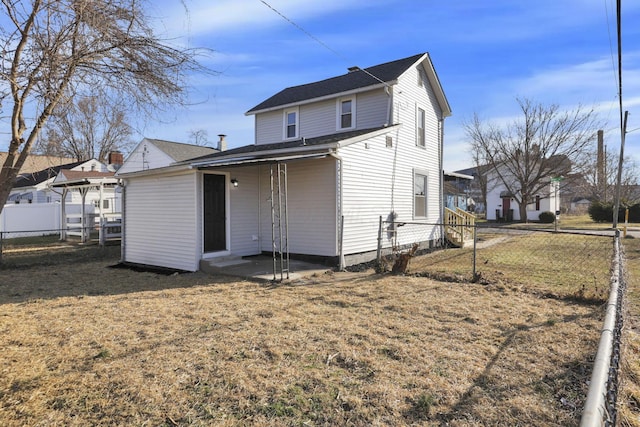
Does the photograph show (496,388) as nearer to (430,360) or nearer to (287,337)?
(430,360)

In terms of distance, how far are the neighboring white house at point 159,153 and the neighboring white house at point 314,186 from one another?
11364mm

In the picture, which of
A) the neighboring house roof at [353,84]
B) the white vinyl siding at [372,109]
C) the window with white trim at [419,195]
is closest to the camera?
the white vinyl siding at [372,109]

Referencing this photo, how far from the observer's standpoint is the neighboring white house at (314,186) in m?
9.65

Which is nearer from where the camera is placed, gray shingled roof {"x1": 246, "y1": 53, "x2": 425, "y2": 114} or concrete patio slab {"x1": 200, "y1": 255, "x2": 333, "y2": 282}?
concrete patio slab {"x1": 200, "y1": 255, "x2": 333, "y2": 282}

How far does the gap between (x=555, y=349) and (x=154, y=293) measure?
6551mm

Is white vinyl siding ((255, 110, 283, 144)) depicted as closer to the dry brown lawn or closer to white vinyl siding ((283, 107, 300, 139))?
white vinyl siding ((283, 107, 300, 139))

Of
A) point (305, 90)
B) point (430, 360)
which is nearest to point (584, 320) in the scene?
point (430, 360)

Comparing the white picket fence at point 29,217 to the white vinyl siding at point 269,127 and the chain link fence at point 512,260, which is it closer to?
the white vinyl siding at point 269,127

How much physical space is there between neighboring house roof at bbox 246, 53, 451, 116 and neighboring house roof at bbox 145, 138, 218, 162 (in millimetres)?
8962


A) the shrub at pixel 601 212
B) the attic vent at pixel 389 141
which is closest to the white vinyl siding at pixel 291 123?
the attic vent at pixel 389 141

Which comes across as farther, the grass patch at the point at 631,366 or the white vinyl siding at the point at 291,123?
the white vinyl siding at the point at 291,123

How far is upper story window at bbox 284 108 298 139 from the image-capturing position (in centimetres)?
1451

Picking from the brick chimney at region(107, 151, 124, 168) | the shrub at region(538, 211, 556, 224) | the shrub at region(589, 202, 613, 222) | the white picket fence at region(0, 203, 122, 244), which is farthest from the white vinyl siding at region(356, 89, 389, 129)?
the shrub at region(589, 202, 613, 222)

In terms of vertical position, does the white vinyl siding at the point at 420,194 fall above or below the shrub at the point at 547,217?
above
